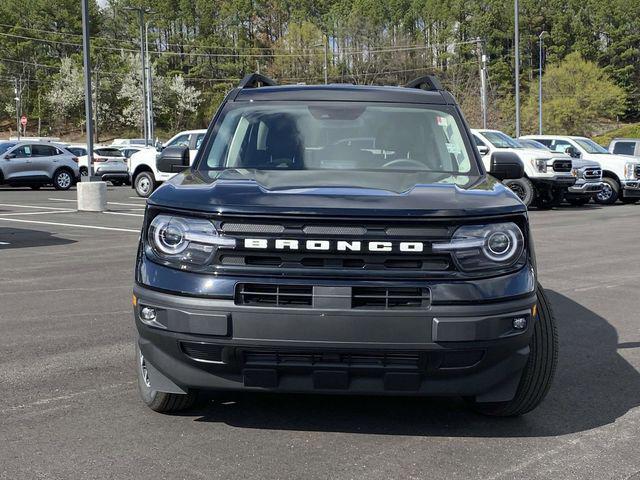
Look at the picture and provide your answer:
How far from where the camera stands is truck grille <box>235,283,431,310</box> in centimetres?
373

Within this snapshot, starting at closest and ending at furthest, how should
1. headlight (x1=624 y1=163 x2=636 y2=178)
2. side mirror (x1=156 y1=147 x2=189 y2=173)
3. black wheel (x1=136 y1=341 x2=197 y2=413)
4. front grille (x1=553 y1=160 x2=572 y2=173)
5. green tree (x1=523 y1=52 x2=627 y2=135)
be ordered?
black wheel (x1=136 y1=341 x2=197 y2=413)
side mirror (x1=156 y1=147 x2=189 y2=173)
front grille (x1=553 y1=160 x2=572 y2=173)
headlight (x1=624 y1=163 x2=636 y2=178)
green tree (x1=523 y1=52 x2=627 y2=135)

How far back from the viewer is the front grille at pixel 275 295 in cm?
376

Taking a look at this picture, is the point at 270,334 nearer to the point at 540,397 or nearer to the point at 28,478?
the point at 28,478

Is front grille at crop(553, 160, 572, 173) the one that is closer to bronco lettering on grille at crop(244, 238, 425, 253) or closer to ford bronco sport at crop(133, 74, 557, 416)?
ford bronco sport at crop(133, 74, 557, 416)

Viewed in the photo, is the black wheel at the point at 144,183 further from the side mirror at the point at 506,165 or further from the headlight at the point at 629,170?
the side mirror at the point at 506,165

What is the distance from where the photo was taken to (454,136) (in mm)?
5359

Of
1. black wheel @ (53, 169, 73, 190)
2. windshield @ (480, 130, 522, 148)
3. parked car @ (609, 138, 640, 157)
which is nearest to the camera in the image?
windshield @ (480, 130, 522, 148)

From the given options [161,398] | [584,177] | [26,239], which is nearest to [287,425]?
[161,398]

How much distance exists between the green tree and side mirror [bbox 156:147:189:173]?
7962cm

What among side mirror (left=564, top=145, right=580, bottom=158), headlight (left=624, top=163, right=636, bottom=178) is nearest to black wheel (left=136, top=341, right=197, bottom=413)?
side mirror (left=564, top=145, right=580, bottom=158)

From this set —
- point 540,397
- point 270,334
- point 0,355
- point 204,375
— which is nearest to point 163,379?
point 204,375

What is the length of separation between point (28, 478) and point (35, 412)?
101cm

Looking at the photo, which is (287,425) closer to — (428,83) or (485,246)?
(485,246)

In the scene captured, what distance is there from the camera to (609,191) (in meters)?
25.1
